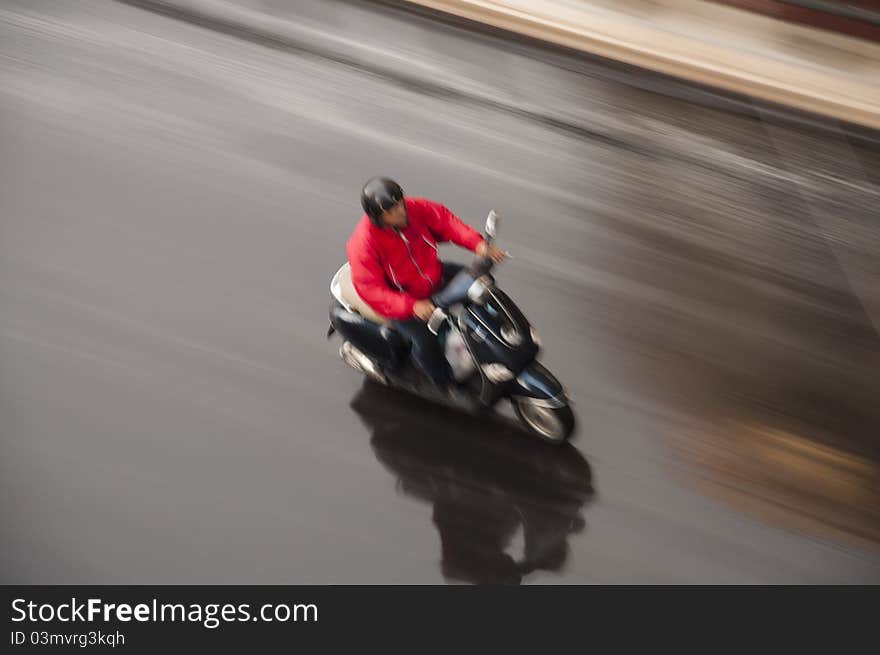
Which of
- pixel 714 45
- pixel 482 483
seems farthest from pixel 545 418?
pixel 714 45

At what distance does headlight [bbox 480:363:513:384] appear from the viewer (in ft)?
10.7

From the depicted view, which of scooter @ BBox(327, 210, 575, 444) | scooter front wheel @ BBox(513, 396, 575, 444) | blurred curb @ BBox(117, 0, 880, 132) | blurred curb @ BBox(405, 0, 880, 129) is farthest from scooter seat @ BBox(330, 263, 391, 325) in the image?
blurred curb @ BBox(405, 0, 880, 129)

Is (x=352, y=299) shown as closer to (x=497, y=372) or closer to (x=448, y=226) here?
(x=448, y=226)

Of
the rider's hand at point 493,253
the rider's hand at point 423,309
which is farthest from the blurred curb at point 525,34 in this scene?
the rider's hand at point 423,309

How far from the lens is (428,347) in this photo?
11.3ft

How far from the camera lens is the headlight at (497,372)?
10.7ft

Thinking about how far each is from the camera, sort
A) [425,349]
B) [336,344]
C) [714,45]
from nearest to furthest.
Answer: [425,349], [336,344], [714,45]

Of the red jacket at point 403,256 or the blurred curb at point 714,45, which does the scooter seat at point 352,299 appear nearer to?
the red jacket at point 403,256

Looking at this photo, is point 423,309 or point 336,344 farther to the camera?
point 336,344

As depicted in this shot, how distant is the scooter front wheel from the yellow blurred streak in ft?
1.66

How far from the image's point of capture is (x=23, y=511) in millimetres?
3543

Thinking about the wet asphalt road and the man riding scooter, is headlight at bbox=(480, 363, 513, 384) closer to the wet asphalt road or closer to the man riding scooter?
the man riding scooter

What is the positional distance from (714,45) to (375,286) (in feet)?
10.8
